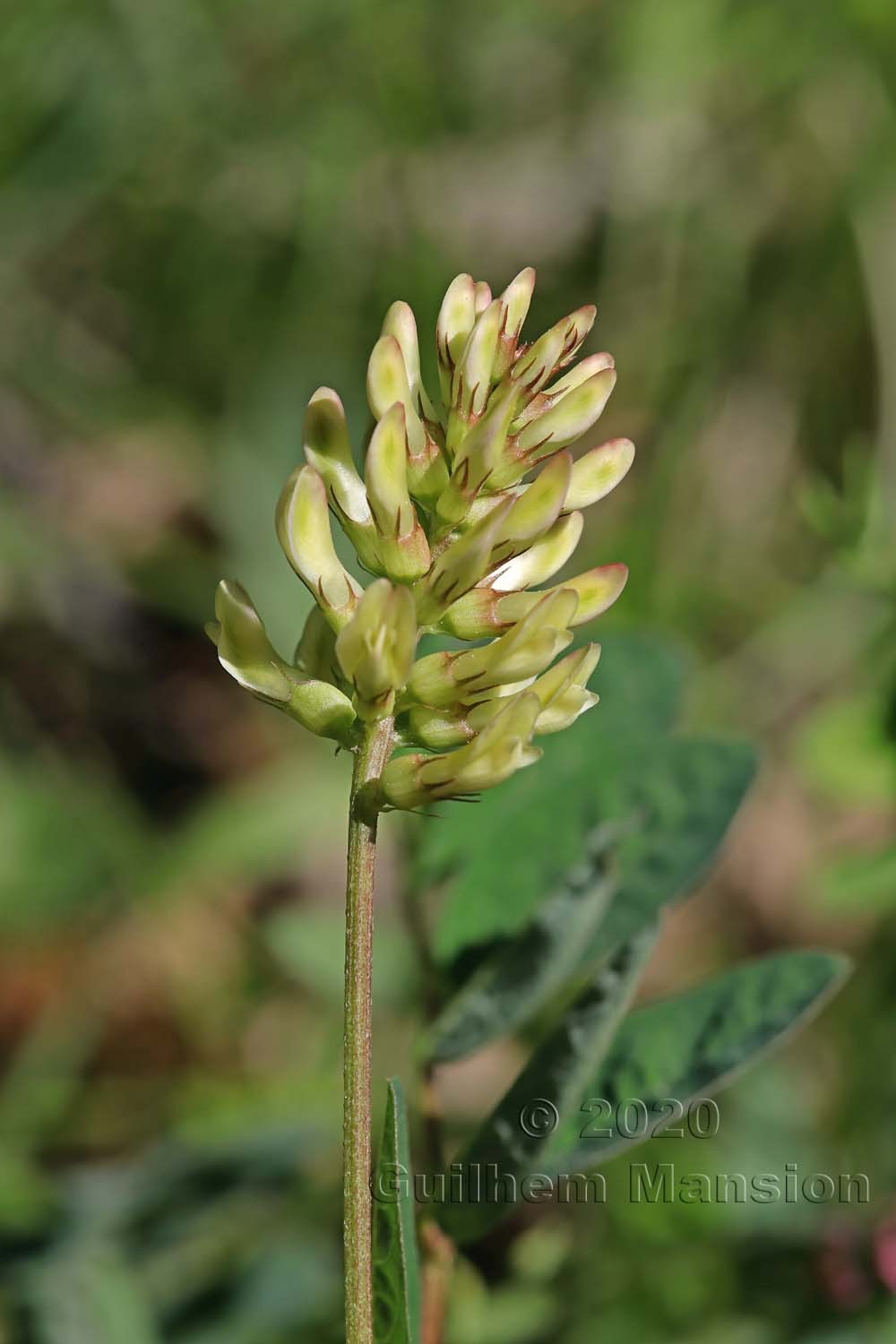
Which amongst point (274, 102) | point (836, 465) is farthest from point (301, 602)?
point (274, 102)

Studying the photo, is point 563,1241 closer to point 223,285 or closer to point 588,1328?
point 588,1328

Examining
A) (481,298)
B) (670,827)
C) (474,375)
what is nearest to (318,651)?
(474,375)

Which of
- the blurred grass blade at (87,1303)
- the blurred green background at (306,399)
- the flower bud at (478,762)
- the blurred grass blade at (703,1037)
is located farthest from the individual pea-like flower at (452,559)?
the blurred green background at (306,399)

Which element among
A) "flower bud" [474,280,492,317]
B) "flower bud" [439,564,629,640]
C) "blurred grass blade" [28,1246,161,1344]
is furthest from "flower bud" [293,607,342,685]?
"blurred grass blade" [28,1246,161,1344]

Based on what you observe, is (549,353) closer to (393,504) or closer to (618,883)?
(393,504)

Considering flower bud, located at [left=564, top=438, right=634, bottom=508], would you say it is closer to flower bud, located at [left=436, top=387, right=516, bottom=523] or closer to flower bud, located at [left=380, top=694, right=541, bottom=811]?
flower bud, located at [left=436, top=387, right=516, bottom=523]

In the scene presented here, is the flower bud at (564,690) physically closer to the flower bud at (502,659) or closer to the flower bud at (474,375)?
the flower bud at (502,659)
